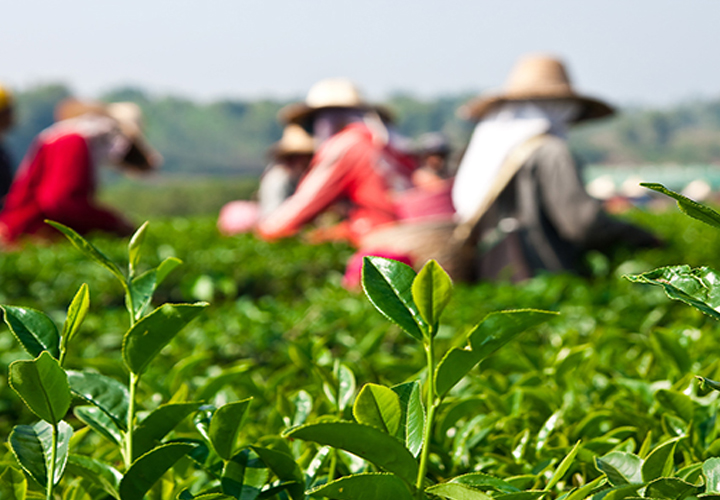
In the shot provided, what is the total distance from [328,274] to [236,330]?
2.02 metres

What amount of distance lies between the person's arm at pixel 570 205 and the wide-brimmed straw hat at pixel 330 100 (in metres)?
2.34

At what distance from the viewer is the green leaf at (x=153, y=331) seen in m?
0.56

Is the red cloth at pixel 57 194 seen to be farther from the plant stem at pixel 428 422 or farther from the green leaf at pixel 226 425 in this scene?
the plant stem at pixel 428 422

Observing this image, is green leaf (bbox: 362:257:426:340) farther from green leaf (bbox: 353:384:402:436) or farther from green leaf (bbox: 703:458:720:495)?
green leaf (bbox: 703:458:720:495)

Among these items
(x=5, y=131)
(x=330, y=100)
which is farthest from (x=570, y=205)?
(x=5, y=131)

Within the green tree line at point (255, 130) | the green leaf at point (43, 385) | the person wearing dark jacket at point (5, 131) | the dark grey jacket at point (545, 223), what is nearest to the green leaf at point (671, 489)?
the green leaf at point (43, 385)

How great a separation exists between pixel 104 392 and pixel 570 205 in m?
3.36

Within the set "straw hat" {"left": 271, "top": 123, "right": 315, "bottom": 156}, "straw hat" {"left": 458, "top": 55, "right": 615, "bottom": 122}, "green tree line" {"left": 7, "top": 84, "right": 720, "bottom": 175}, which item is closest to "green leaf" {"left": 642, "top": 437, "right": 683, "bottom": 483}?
"straw hat" {"left": 458, "top": 55, "right": 615, "bottom": 122}

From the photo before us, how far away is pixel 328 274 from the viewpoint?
397 centimetres

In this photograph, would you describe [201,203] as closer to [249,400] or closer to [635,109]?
[249,400]

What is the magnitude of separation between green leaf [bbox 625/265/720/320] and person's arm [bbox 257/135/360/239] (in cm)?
389

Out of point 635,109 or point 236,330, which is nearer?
point 236,330

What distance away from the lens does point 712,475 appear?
486 millimetres

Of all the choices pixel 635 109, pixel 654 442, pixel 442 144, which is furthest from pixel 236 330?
pixel 635 109
